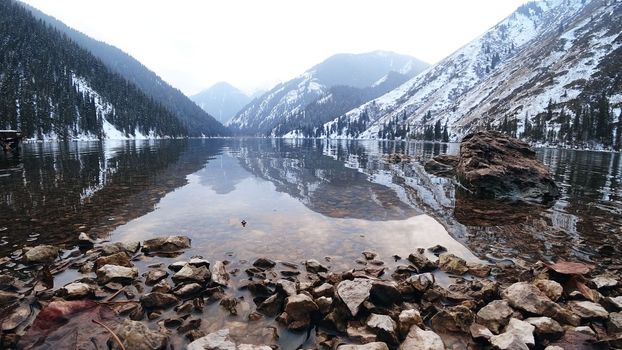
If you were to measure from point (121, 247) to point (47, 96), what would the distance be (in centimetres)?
18201

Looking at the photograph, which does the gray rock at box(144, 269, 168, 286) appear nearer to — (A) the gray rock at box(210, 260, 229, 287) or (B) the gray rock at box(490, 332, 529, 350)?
(A) the gray rock at box(210, 260, 229, 287)

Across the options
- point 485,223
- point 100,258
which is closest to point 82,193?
point 100,258

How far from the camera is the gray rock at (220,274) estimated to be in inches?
346

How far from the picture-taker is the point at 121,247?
1098cm

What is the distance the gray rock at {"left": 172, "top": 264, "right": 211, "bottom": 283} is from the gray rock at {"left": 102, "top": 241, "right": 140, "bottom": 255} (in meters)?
3.11

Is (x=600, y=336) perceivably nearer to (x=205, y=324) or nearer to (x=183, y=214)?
(x=205, y=324)

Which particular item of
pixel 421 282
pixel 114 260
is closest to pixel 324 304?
pixel 421 282

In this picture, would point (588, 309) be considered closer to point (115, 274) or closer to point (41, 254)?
point (115, 274)

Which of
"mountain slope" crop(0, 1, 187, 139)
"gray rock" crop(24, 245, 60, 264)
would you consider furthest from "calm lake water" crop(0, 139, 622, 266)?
"mountain slope" crop(0, 1, 187, 139)

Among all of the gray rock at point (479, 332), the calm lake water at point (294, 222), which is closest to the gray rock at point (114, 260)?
the calm lake water at point (294, 222)

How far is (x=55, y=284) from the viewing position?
27.9ft

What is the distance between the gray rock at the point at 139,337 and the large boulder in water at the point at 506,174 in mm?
22298

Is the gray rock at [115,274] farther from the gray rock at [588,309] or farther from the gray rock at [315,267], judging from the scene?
the gray rock at [588,309]

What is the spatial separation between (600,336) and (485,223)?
9805 mm
